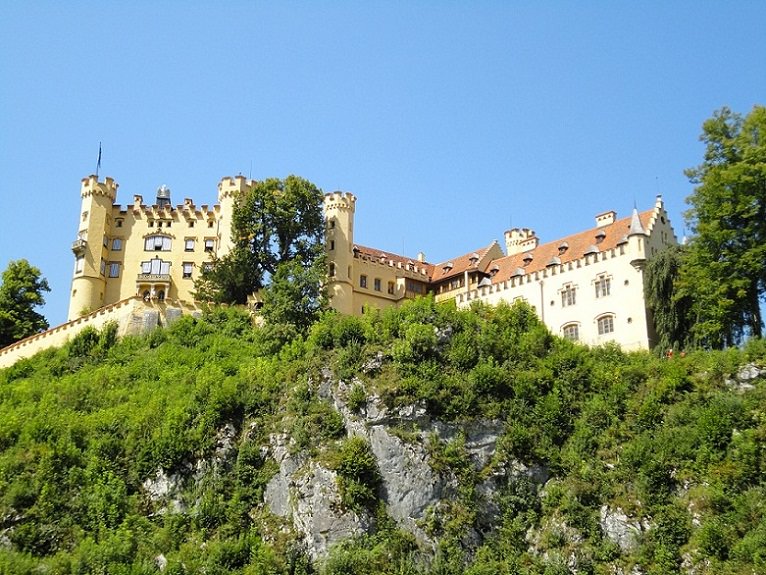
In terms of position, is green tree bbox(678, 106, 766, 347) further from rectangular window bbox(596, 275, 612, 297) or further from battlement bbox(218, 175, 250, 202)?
battlement bbox(218, 175, 250, 202)

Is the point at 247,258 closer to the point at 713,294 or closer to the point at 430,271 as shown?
the point at 430,271

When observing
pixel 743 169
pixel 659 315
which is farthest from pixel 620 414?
pixel 743 169

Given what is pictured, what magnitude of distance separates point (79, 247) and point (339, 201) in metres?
18.0

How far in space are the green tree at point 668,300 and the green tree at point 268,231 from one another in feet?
71.5

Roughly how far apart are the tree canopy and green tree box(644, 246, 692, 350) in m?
20.7

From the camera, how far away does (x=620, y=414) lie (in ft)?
134

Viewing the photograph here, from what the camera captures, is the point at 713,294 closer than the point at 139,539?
No

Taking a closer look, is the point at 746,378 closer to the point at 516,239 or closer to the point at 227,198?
the point at 516,239

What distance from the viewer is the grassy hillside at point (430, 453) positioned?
3559cm

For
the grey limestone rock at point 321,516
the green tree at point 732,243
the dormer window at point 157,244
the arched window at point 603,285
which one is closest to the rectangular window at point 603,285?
the arched window at point 603,285

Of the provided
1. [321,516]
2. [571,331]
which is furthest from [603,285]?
[321,516]

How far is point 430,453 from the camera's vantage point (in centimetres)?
3944

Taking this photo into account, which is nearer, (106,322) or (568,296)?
(568,296)

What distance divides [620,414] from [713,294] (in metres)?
8.07
